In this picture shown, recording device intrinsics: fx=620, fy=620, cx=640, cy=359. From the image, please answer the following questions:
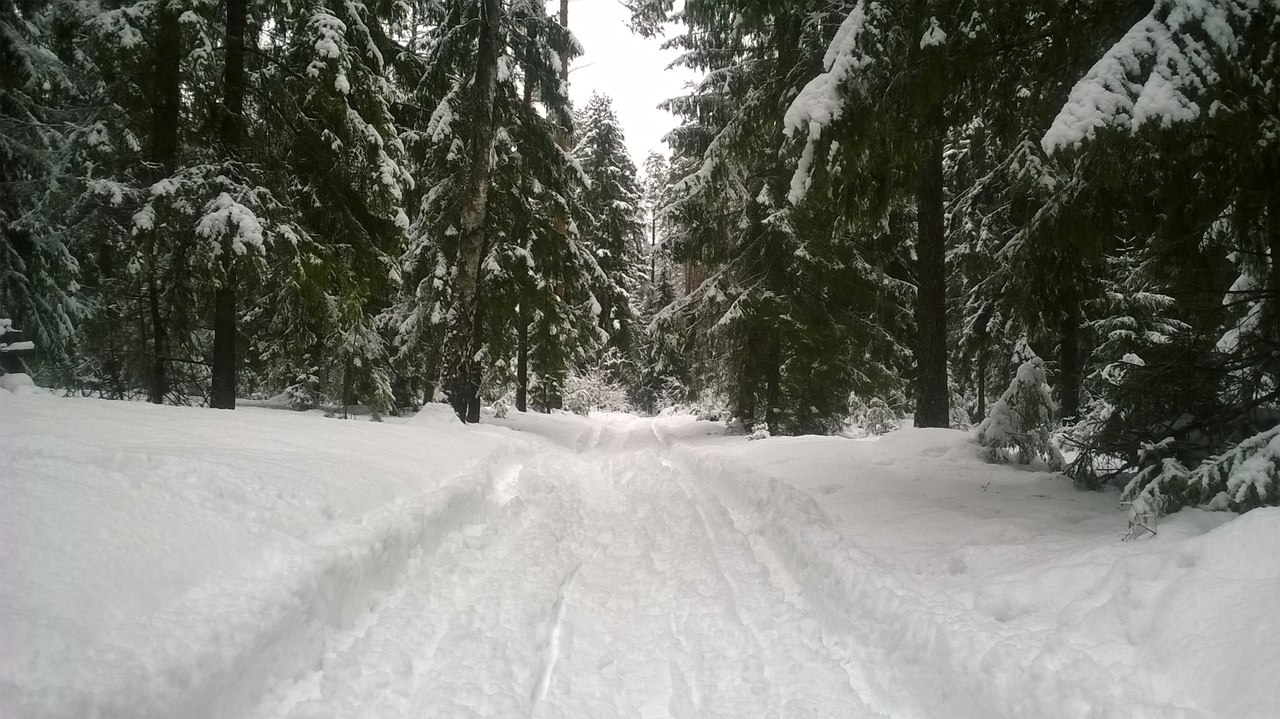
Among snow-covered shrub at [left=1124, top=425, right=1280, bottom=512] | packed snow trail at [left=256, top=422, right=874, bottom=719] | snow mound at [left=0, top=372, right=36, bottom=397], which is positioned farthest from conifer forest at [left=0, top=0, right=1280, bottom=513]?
packed snow trail at [left=256, top=422, right=874, bottom=719]

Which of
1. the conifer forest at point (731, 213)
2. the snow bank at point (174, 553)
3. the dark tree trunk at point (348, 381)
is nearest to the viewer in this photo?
the snow bank at point (174, 553)

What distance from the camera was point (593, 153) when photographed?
1054 inches

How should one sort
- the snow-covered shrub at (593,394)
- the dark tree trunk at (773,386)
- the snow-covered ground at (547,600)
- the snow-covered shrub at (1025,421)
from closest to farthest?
the snow-covered ground at (547,600)
the snow-covered shrub at (1025,421)
the dark tree trunk at (773,386)
the snow-covered shrub at (593,394)

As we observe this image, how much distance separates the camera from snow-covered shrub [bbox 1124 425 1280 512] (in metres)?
3.47

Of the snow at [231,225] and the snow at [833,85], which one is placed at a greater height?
the snow at [833,85]

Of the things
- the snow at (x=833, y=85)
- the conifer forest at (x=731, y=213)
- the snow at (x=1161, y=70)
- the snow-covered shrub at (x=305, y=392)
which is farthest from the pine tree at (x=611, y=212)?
the snow at (x=1161, y=70)

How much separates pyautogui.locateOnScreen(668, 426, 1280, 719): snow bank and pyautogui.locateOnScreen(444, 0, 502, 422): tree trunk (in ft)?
26.6

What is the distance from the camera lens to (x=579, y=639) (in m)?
3.70

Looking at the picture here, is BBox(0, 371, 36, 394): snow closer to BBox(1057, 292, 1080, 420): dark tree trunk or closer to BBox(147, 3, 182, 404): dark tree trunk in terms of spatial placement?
BBox(147, 3, 182, 404): dark tree trunk

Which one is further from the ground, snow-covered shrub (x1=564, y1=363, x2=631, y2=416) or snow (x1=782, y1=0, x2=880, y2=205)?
snow (x1=782, y1=0, x2=880, y2=205)

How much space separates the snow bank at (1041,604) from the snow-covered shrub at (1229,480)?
0.13m

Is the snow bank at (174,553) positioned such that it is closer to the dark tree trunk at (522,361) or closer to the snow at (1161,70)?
the snow at (1161,70)

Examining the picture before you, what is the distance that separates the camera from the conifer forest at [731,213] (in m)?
4.40

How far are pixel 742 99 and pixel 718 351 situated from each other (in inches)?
225
